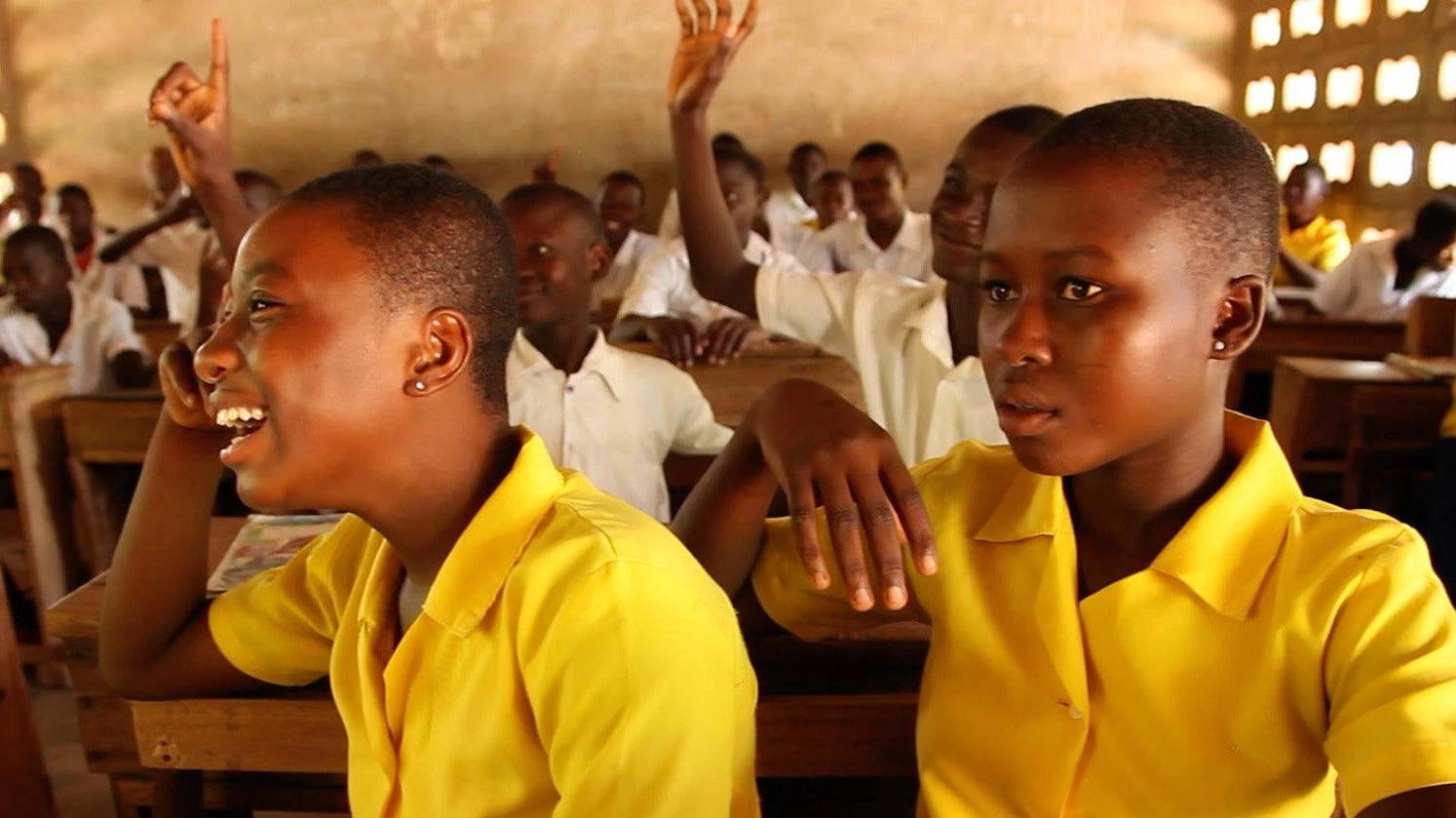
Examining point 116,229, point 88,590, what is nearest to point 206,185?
point 88,590

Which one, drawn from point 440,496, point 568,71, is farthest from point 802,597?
point 568,71

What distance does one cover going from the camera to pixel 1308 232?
20.1 ft

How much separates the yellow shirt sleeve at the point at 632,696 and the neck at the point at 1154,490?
377 millimetres

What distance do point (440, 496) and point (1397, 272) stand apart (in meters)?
5.35

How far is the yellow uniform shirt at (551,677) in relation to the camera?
0.87 metres

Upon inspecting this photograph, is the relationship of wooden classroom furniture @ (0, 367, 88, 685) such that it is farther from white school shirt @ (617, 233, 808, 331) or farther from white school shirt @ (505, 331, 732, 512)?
white school shirt @ (617, 233, 808, 331)

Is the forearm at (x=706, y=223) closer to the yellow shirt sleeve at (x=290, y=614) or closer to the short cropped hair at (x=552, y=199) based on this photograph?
the short cropped hair at (x=552, y=199)

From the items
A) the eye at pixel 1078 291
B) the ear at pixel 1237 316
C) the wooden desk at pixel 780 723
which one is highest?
the eye at pixel 1078 291

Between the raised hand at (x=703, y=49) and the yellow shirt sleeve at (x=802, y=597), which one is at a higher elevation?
the raised hand at (x=703, y=49)

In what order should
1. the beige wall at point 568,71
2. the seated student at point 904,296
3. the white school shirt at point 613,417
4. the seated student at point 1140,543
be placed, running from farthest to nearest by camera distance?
the beige wall at point 568,71
the white school shirt at point 613,417
the seated student at point 904,296
the seated student at point 1140,543

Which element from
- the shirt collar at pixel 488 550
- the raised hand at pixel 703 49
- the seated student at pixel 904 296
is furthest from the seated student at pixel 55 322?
the shirt collar at pixel 488 550

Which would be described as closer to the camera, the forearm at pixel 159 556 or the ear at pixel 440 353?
the ear at pixel 440 353

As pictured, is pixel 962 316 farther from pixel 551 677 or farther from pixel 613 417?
pixel 551 677

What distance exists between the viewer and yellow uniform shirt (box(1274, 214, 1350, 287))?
6066mm
